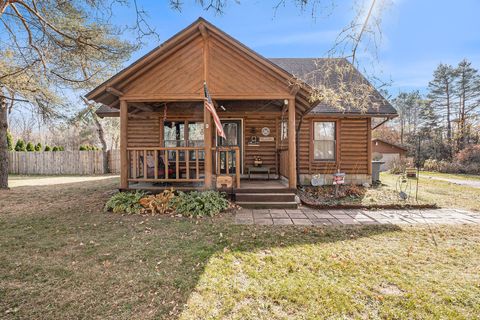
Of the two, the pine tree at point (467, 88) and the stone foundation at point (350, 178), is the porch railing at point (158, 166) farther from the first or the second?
the pine tree at point (467, 88)

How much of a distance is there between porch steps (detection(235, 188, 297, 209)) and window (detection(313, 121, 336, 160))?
3.84 metres

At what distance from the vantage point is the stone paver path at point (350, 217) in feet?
17.2

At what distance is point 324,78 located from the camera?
4.89 m

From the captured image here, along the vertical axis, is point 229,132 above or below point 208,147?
above

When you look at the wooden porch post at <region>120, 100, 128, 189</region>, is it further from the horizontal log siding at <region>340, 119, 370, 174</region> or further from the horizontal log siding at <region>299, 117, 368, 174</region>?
the horizontal log siding at <region>340, 119, 370, 174</region>

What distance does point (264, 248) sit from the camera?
3.86 m

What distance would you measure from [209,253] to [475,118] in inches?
1189

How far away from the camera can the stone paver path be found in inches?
207

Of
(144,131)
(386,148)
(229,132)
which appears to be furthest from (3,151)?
(386,148)

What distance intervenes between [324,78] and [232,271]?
4.08 m

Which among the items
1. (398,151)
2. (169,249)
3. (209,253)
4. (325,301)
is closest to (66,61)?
(169,249)

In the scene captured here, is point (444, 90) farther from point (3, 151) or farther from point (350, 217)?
point (3, 151)

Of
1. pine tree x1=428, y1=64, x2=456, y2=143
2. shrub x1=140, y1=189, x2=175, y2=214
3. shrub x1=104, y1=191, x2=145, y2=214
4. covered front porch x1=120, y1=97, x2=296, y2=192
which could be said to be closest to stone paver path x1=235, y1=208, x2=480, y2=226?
shrub x1=140, y1=189, x2=175, y2=214

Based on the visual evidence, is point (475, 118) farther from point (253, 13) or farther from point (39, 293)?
point (39, 293)
